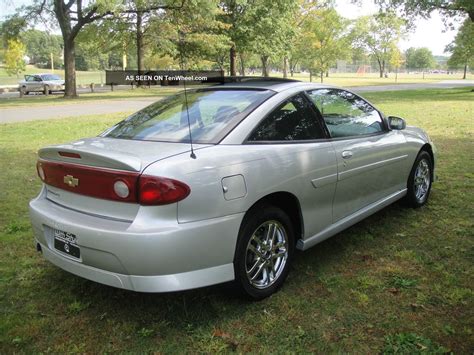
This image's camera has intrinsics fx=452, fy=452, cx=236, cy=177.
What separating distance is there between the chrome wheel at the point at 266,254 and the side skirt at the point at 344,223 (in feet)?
0.78

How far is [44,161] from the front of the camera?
3.22 meters

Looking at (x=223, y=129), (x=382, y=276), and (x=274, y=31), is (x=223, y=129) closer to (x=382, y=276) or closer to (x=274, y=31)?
(x=382, y=276)

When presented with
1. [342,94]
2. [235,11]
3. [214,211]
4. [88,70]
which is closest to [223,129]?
[214,211]

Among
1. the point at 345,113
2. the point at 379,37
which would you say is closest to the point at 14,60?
the point at 345,113

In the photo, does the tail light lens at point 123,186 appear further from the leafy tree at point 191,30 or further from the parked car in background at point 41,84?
the parked car in background at point 41,84

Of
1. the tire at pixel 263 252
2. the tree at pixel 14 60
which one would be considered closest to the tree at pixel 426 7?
the tire at pixel 263 252

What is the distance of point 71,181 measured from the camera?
297 cm

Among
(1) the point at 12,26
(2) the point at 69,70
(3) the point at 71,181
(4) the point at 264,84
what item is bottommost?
(3) the point at 71,181

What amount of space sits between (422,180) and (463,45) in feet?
124

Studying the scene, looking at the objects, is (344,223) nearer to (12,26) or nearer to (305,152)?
(305,152)

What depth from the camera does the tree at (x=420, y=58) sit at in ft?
411

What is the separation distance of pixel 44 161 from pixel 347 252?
2663 mm

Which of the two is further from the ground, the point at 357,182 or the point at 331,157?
the point at 331,157

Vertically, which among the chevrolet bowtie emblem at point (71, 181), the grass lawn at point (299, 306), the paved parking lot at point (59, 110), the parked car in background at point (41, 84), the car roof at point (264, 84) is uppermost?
the parked car in background at point (41, 84)
